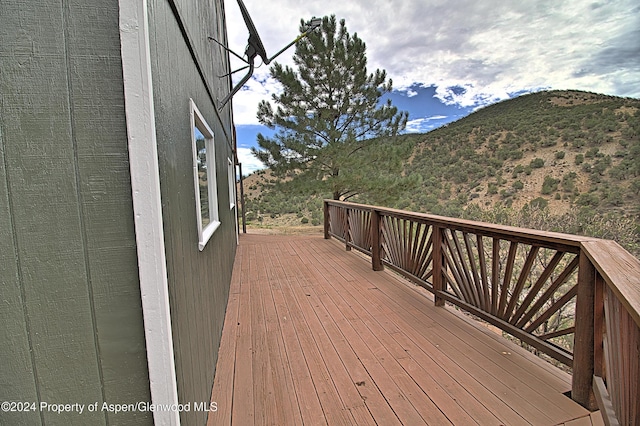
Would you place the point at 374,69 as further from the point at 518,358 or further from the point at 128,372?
the point at 128,372

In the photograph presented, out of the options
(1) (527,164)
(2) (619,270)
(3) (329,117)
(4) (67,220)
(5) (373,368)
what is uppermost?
(3) (329,117)

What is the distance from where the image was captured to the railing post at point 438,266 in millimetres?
3107

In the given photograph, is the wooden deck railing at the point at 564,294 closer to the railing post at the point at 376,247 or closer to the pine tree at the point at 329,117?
the railing post at the point at 376,247

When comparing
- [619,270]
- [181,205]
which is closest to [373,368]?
[619,270]

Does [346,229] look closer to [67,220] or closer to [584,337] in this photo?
[584,337]

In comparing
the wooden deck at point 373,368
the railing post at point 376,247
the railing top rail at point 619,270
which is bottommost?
the wooden deck at point 373,368

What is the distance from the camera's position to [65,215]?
2.93 feet

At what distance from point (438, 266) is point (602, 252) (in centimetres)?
159

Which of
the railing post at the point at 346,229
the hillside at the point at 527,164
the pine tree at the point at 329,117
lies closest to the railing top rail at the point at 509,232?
the railing post at the point at 346,229

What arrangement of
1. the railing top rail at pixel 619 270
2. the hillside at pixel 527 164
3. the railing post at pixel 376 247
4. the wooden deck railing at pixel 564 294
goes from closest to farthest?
the railing top rail at pixel 619 270 < the wooden deck railing at pixel 564 294 < the railing post at pixel 376 247 < the hillside at pixel 527 164

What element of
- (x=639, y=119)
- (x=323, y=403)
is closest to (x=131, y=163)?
(x=323, y=403)

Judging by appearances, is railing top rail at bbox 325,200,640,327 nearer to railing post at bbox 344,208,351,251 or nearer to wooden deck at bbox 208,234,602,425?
wooden deck at bbox 208,234,602,425

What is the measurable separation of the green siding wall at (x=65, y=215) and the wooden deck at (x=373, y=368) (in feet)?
3.45

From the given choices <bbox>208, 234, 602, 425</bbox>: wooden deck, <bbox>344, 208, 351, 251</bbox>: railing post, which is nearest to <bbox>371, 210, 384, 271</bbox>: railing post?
<bbox>208, 234, 602, 425</bbox>: wooden deck
